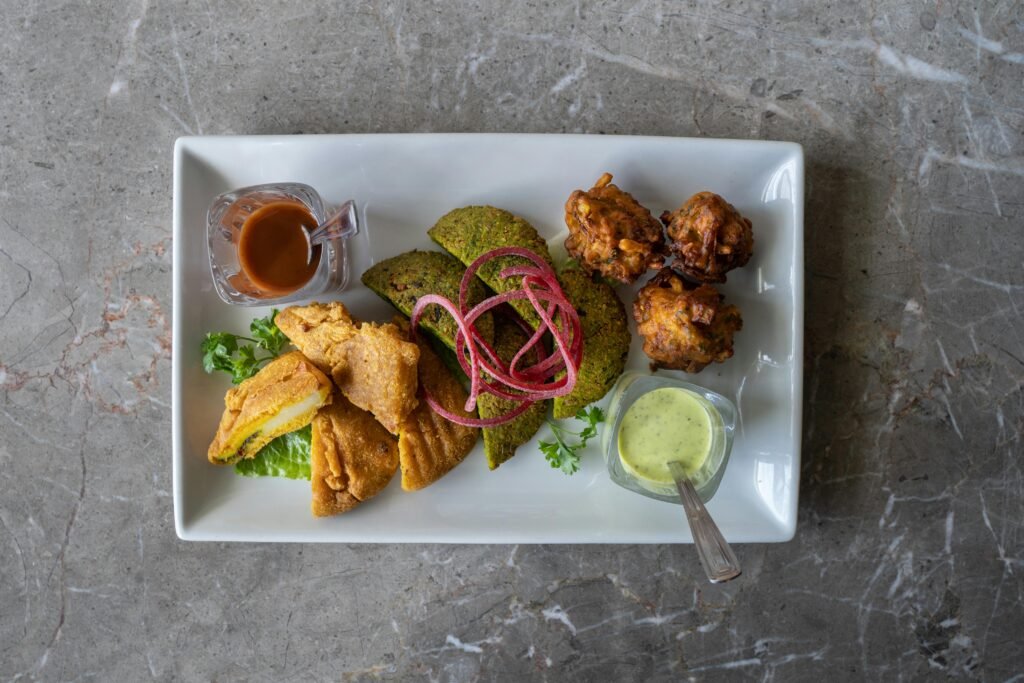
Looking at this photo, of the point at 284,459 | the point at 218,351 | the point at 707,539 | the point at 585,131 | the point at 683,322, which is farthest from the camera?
the point at 585,131

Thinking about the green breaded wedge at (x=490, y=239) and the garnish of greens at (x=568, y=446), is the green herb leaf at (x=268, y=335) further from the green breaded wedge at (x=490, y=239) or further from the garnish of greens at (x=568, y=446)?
the garnish of greens at (x=568, y=446)

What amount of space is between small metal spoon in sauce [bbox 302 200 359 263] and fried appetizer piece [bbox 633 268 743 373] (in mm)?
1158

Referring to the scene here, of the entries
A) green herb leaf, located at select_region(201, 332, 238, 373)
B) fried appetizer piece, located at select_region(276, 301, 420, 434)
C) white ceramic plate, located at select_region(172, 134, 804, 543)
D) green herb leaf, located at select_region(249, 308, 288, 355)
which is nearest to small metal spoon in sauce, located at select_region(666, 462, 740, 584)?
white ceramic plate, located at select_region(172, 134, 804, 543)

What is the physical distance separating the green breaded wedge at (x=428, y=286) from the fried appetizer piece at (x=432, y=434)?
0.39 feet

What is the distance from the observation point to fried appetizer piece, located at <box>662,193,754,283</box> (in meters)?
2.63

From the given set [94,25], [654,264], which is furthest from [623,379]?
[94,25]

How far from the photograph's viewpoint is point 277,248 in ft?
9.14

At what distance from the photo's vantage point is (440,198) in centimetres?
294

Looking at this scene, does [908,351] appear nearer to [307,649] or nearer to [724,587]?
[724,587]

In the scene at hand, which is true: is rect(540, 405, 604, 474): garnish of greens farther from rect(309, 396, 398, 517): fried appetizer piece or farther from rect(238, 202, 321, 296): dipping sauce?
rect(238, 202, 321, 296): dipping sauce

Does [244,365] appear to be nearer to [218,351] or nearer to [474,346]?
[218,351]

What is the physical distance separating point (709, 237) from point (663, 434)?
0.78 meters

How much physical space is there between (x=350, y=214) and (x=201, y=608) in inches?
77.3

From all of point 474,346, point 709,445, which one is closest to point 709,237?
point 709,445
